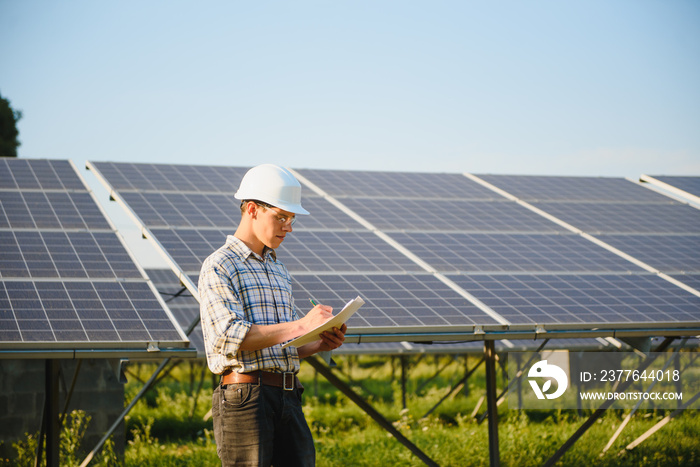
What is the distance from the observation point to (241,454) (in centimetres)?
361

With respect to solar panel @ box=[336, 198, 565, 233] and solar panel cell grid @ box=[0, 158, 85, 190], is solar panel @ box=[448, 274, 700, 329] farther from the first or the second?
solar panel cell grid @ box=[0, 158, 85, 190]

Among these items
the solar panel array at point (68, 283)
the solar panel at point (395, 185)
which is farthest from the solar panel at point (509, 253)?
the solar panel array at point (68, 283)

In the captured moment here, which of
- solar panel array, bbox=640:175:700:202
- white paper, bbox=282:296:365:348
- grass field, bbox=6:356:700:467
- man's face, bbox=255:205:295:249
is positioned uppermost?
solar panel array, bbox=640:175:700:202

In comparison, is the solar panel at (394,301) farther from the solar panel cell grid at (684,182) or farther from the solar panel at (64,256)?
the solar panel cell grid at (684,182)

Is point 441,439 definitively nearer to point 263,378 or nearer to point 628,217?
point 628,217

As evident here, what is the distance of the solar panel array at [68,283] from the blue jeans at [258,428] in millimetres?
2159

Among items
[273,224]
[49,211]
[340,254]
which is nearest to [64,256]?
[49,211]

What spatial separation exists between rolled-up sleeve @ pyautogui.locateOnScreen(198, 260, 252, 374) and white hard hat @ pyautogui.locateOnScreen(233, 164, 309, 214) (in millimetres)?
416

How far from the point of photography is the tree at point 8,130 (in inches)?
1056

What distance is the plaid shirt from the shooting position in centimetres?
352

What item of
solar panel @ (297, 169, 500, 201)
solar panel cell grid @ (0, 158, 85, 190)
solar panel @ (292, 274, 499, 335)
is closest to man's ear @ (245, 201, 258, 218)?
solar panel @ (292, 274, 499, 335)

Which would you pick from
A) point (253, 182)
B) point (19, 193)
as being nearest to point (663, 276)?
point (253, 182)

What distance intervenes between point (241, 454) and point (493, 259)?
5257 millimetres

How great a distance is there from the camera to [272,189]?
380 cm
